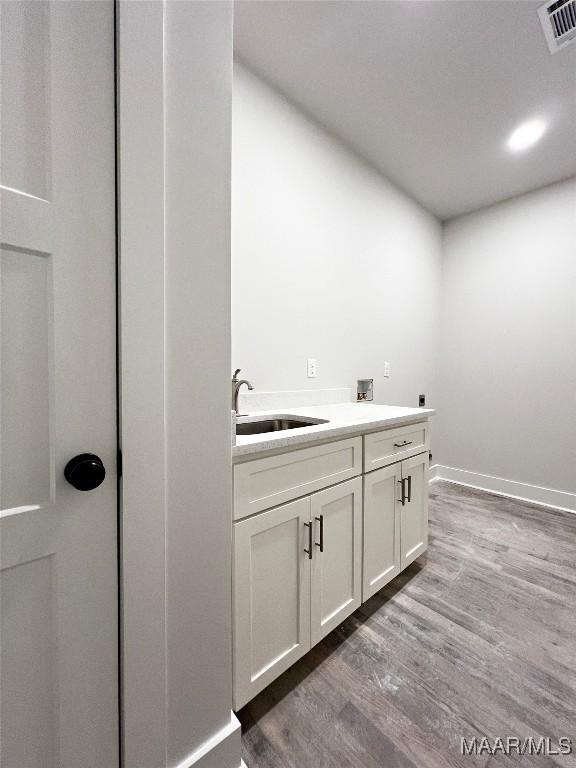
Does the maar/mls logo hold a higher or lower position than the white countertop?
lower

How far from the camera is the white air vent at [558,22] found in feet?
4.32

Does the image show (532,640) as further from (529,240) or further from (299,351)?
(529,240)

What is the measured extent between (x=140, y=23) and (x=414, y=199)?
108 inches

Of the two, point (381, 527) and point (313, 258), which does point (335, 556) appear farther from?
point (313, 258)

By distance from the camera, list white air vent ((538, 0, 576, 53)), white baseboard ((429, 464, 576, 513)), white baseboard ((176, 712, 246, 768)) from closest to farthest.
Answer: white baseboard ((176, 712, 246, 768)), white air vent ((538, 0, 576, 53)), white baseboard ((429, 464, 576, 513))

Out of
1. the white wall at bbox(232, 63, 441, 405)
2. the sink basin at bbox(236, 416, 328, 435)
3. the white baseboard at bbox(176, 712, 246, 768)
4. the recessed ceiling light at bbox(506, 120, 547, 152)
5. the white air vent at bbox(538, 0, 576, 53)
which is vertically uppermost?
the recessed ceiling light at bbox(506, 120, 547, 152)

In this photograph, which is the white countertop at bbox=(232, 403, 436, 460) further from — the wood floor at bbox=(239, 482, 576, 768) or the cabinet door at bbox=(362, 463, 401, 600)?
the wood floor at bbox=(239, 482, 576, 768)

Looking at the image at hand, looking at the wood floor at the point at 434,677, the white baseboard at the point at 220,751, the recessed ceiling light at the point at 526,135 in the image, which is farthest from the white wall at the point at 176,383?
the recessed ceiling light at the point at 526,135

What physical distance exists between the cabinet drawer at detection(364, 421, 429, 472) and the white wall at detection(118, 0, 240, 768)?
2.47 feet

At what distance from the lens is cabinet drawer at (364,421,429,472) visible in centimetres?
140

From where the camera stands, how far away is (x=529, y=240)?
272 cm

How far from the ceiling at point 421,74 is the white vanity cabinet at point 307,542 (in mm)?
1814

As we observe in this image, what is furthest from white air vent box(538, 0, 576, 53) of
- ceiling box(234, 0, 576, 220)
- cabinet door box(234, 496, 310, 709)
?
cabinet door box(234, 496, 310, 709)

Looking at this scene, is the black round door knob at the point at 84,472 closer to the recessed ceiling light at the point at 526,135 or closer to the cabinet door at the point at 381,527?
the cabinet door at the point at 381,527
